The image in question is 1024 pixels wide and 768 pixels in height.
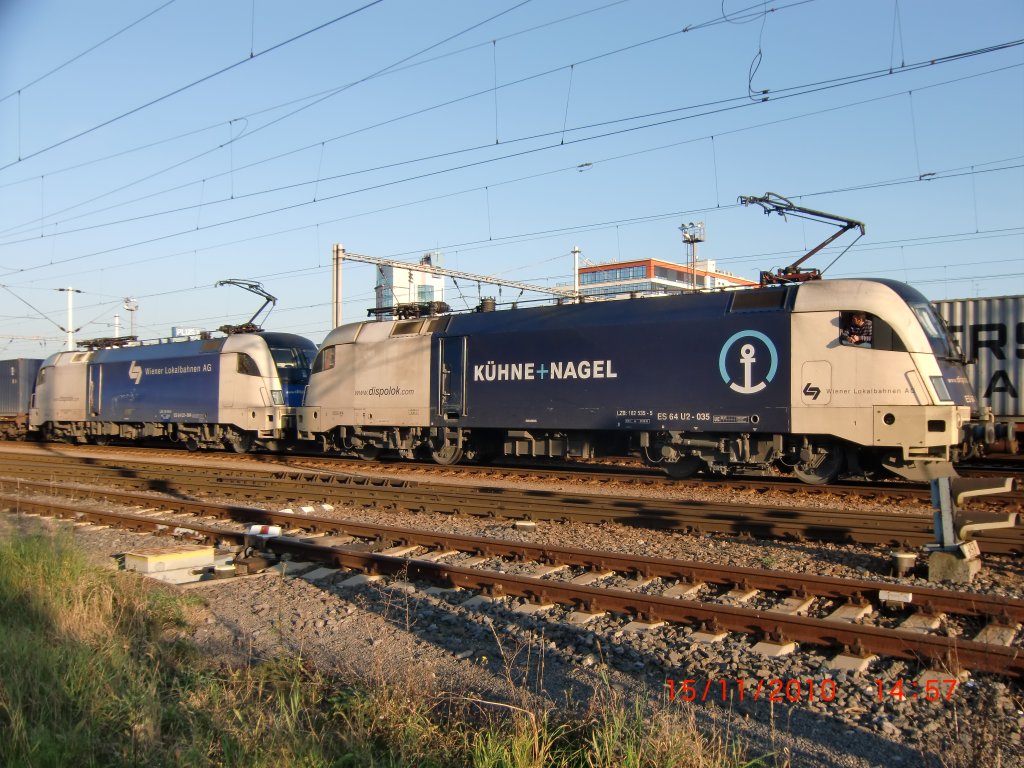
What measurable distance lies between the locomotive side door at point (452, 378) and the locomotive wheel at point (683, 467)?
466 centimetres

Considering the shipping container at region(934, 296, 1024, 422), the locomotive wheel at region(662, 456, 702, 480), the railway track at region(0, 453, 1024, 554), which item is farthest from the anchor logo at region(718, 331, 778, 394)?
the shipping container at region(934, 296, 1024, 422)

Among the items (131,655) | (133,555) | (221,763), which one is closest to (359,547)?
(133,555)

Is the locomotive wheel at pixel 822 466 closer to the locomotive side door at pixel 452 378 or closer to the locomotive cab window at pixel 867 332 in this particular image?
the locomotive cab window at pixel 867 332

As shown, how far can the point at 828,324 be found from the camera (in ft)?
41.5

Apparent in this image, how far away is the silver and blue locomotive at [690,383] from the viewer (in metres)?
12.3

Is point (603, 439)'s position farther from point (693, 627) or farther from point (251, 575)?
point (693, 627)

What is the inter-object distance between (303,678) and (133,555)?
411cm

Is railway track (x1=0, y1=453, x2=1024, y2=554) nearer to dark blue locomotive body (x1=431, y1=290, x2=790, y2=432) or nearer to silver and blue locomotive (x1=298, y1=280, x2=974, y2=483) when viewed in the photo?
silver and blue locomotive (x1=298, y1=280, x2=974, y2=483)

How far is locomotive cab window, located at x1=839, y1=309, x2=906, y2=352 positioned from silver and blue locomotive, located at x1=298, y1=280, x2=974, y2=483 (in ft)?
0.10

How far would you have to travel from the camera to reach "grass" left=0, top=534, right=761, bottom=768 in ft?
12.4

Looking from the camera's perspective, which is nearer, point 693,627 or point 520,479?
point 693,627
